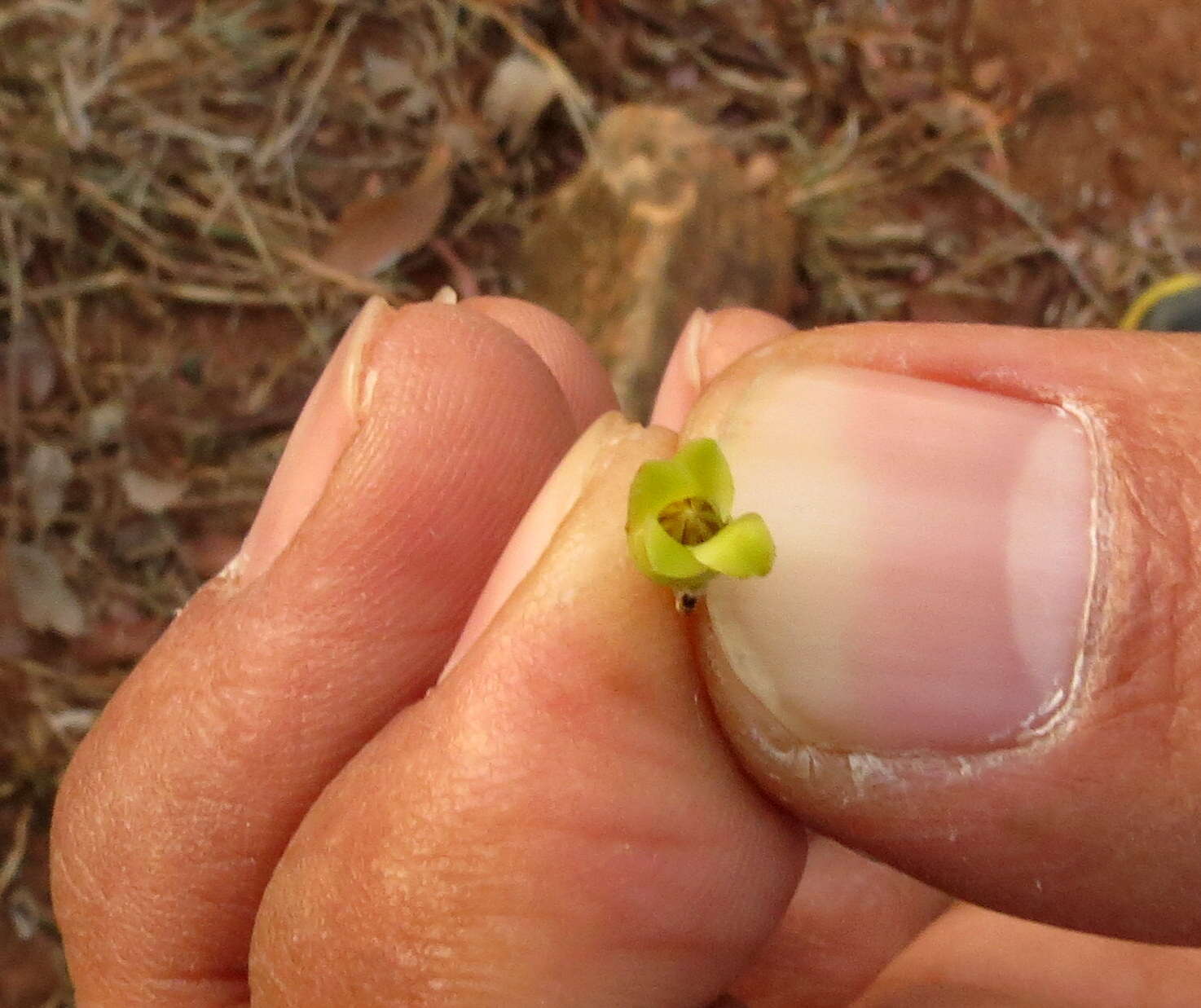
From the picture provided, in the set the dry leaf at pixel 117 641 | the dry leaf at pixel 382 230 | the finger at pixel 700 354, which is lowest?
the dry leaf at pixel 117 641

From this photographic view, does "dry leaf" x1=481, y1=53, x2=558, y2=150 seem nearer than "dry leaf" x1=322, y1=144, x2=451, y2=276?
No

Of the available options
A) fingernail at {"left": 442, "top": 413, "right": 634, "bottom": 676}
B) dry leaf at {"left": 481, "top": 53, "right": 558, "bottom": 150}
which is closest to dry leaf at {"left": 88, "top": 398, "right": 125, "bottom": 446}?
dry leaf at {"left": 481, "top": 53, "right": 558, "bottom": 150}

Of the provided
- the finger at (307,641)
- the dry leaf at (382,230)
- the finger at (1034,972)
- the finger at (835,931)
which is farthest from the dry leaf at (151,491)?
the finger at (1034,972)

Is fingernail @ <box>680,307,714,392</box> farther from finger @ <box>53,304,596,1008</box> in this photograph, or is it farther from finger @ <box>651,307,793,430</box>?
finger @ <box>53,304,596,1008</box>

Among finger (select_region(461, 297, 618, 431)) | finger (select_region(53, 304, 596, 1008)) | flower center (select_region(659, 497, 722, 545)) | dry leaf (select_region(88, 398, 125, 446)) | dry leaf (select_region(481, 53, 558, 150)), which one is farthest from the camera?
dry leaf (select_region(481, 53, 558, 150))

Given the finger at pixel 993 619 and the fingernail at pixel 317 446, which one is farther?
the fingernail at pixel 317 446

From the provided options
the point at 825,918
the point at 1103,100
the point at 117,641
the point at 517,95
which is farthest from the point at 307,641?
the point at 1103,100

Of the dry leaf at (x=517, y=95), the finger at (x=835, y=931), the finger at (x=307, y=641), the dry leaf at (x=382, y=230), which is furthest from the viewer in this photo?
the dry leaf at (x=517, y=95)

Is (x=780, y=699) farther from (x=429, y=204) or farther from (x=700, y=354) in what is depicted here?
(x=429, y=204)

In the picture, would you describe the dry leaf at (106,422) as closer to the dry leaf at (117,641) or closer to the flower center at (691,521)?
the dry leaf at (117,641)
